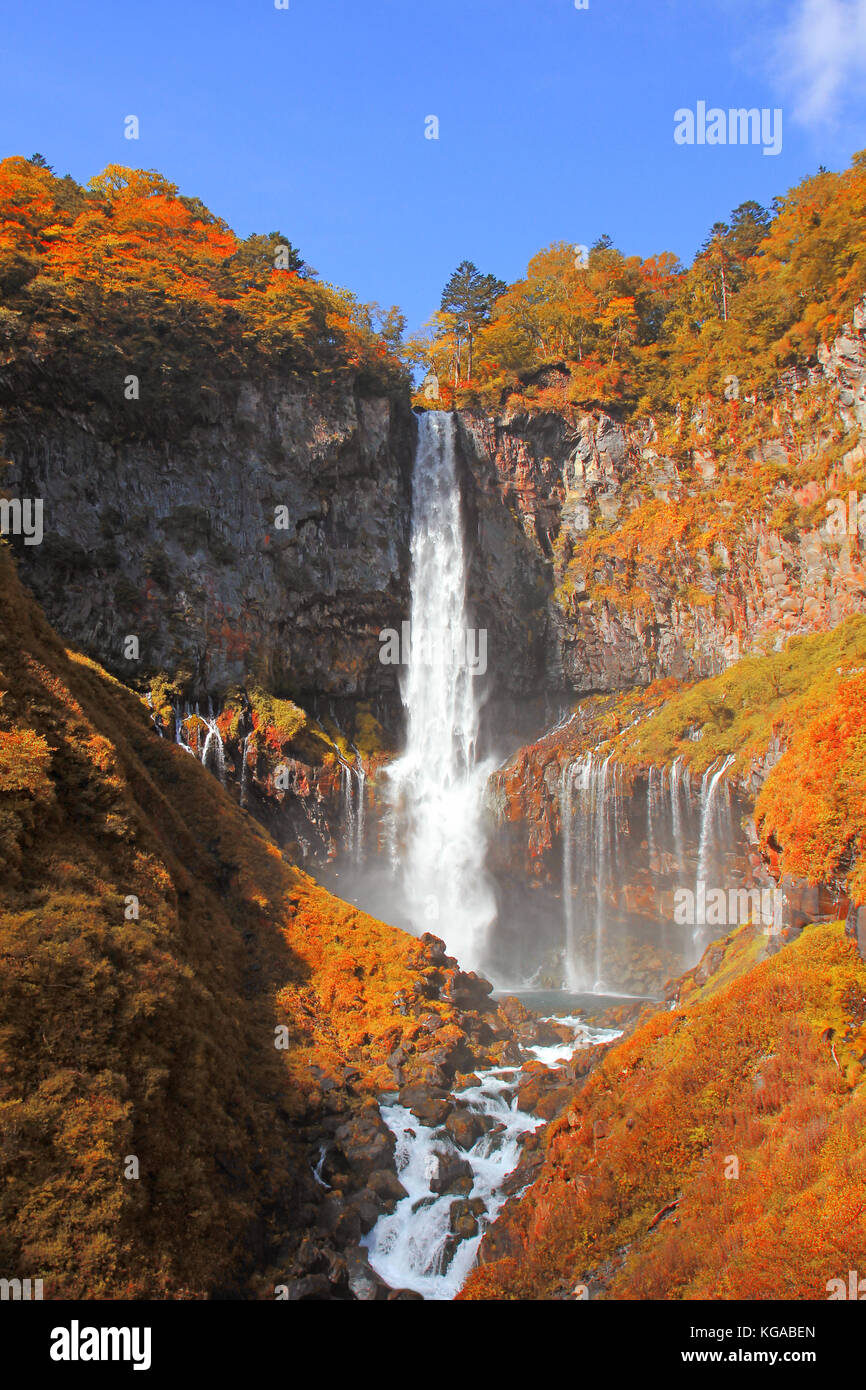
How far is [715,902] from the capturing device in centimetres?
3141

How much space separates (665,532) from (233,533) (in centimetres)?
2131

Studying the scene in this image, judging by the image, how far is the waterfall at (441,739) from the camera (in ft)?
122

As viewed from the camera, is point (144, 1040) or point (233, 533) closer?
point (144, 1040)

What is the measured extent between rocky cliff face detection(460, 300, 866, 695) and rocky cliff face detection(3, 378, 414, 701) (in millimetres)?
6071

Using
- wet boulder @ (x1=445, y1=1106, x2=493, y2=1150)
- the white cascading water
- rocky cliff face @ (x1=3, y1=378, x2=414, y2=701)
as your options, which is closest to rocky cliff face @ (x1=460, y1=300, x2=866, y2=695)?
rocky cliff face @ (x1=3, y1=378, x2=414, y2=701)

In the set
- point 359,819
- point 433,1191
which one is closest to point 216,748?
point 359,819

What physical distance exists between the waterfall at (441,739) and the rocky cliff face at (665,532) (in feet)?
5.77

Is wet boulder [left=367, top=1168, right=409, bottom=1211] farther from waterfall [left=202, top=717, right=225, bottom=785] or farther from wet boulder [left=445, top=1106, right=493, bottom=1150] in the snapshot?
waterfall [left=202, top=717, right=225, bottom=785]

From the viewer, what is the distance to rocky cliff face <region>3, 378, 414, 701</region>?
3316 centimetres

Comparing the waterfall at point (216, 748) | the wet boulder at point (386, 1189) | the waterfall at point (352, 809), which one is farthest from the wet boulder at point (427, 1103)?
the waterfall at point (352, 809)

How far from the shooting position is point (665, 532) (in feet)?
134

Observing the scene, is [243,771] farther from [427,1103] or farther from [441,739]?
[427,1103]

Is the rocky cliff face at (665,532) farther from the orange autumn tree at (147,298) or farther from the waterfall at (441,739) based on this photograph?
the orange autumn tree at (147,298)
